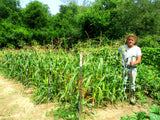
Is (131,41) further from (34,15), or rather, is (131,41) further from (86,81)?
(34,15)

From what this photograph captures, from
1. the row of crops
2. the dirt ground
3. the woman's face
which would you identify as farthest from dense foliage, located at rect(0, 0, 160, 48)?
the dirt ground

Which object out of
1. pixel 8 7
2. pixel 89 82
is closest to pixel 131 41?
pixel 89 82

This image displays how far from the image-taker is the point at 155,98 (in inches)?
118

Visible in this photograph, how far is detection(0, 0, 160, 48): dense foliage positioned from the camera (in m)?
11.3

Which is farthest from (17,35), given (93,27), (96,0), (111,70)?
(111,70)

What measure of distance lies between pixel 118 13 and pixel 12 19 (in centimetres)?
1634

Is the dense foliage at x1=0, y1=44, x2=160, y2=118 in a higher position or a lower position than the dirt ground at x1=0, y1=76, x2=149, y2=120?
higher

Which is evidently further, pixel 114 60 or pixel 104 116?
pixel 114 60

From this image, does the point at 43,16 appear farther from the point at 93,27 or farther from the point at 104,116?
the point at 104,116

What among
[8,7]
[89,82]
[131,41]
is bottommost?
[89,82]

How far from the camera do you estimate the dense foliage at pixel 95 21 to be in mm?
11258

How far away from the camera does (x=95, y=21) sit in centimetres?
1312

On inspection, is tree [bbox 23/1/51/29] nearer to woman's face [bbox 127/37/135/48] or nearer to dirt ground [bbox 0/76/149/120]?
dirt ground [bbox 0/76/149/120]

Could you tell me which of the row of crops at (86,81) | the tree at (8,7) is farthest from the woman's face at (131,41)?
the tree at (8,7)
